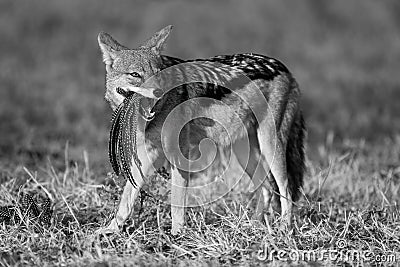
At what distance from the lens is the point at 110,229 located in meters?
5.47

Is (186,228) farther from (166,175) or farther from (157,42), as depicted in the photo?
(157,42)

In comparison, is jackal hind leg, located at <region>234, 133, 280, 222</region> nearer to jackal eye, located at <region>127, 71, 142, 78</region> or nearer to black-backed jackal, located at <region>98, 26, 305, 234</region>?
black-backed jackal, located at <region>98, 26, 305, 234</region>

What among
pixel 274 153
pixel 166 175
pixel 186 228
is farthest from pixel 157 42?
pixel 186 228

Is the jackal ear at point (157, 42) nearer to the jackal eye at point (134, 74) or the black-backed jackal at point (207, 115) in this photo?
the black-backed jackal at point (207, 115)

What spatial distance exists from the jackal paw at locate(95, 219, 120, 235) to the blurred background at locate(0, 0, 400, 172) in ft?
8.29

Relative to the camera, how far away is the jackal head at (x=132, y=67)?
545 centimetres

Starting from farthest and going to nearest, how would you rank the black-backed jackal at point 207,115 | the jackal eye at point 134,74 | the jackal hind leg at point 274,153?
the jackal hind leg at point 274,153, the black-backed jackal at point 207,115, the jackal eye at point 134,74

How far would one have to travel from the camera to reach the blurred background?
11.2 meters

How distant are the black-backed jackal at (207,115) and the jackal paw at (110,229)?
0.4 inches

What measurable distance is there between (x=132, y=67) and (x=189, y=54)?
12.3 meters

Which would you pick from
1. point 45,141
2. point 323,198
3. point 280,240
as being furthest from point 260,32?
point 280,240

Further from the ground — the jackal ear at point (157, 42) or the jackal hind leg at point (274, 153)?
the jackal ear at point (157, 42)

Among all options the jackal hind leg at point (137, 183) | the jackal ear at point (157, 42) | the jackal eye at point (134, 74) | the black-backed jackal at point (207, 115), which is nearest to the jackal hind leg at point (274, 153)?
the black-backed jackal at point (207, 115)

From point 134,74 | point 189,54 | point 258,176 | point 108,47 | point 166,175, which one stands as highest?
point 108,47
